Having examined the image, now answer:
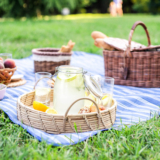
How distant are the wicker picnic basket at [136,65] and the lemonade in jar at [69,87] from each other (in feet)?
2.89

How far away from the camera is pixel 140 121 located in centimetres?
134

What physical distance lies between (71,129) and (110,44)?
112 centimetres

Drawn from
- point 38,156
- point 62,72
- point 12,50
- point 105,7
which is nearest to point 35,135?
point 38,156

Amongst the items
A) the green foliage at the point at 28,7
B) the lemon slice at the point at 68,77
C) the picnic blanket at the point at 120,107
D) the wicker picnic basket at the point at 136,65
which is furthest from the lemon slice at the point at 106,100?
the green foliage at the point at 28,7

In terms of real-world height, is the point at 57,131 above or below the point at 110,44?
below

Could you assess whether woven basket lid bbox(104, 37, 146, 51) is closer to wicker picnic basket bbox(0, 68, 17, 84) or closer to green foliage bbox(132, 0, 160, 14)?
wicker picnic basket bbox(0, 68, 17, 84)

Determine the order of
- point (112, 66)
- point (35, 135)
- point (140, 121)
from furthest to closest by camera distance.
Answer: point (112, 66) < point (140, 121) < point (35, 135)

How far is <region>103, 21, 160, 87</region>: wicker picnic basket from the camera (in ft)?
6.51

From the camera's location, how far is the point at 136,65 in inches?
79.7

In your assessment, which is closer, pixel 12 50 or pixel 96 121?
pixel 96 121

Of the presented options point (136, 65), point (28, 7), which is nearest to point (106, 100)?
point (136, 65)

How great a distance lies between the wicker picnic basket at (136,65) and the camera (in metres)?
1.98

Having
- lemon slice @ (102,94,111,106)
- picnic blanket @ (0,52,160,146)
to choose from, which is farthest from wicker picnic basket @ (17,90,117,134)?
lemon slice @ (102,94,111,106)

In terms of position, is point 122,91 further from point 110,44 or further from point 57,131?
point 57,131
